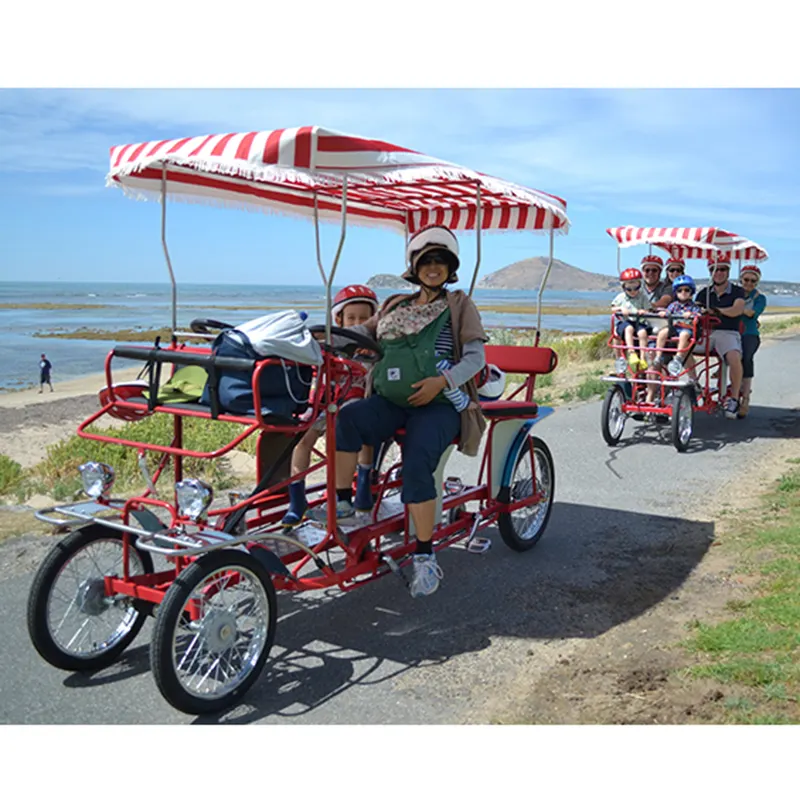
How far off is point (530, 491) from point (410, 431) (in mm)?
1747

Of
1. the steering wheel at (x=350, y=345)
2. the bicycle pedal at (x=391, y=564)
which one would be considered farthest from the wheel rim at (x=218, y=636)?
the steering wheel at (x=350, y=345)

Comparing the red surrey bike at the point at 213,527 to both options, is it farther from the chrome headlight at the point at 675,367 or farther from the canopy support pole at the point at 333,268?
the chrome headlight at the point at 675,367

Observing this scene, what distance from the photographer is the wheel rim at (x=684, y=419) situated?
10242mm

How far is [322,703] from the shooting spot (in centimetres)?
401

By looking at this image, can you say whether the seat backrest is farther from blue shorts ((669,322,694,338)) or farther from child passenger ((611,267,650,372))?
blue shorts ((669,322,694,338))

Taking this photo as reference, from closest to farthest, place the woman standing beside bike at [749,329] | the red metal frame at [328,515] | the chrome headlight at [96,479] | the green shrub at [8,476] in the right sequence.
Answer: the red metal frame at [328,515] < the chrome headlight at [96,479] < the green shrub at [8,476] < the woman standing beside bike at [749,329]

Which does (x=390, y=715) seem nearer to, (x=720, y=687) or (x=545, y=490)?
(x=720, y=687)

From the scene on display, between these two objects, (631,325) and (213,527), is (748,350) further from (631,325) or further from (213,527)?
(213,527)

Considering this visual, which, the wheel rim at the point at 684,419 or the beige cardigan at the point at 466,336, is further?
the wheel rim at the point at 684,419

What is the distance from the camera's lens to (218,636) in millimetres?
3957

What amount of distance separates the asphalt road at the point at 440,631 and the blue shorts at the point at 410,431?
81cm

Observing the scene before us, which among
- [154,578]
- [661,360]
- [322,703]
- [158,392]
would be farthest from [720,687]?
[661,360]

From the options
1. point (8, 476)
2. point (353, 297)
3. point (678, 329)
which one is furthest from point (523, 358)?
point (8, 476)

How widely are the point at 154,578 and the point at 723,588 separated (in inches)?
137
